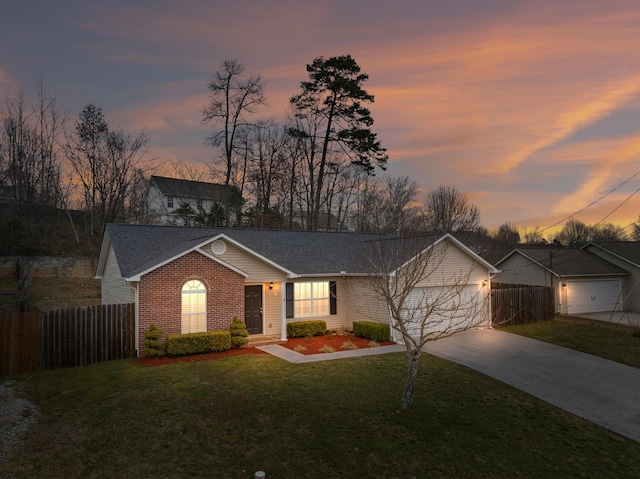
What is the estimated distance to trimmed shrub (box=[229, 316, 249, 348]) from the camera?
1489cm

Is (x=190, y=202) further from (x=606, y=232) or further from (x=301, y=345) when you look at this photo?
(x=606, y=232)

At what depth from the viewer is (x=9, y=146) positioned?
3409 centimetres

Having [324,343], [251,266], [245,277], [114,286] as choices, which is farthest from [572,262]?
[114,286]

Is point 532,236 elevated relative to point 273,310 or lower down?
elevated

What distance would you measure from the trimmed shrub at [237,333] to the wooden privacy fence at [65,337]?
341 centimetres

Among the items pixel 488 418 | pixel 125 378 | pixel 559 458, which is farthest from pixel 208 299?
pixel 559 458

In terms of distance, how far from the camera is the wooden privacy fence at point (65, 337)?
11.6m

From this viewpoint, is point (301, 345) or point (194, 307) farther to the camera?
point (301, 345)

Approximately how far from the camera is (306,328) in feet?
57.6

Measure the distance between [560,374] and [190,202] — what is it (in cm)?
4045

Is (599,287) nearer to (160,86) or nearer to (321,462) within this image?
(321,462)

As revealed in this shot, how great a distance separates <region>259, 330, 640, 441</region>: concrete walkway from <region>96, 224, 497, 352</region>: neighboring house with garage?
6.21 ft

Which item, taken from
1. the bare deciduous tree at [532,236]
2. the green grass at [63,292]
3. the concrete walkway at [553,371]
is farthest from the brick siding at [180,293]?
the bare deciduous tree at [532,236]

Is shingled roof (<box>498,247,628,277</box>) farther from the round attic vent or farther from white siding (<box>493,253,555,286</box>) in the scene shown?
the round attic vent
